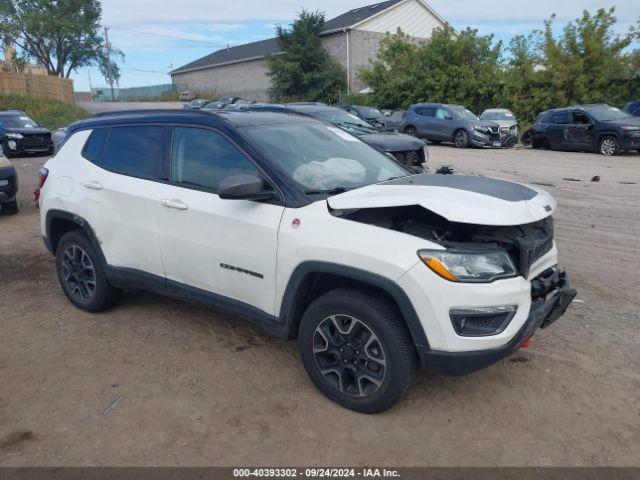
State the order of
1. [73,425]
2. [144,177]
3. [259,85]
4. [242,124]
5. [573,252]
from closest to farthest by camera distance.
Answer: [73,425] < [242,124] < [144,177] < [573,252] < [259,85]

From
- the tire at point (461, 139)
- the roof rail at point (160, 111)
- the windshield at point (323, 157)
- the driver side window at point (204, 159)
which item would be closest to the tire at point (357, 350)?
the windshield at point (323, 157)

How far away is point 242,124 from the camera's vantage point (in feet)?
12.9

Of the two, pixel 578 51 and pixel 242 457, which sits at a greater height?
pixel 578 51

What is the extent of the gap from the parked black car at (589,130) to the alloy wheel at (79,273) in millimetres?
17133

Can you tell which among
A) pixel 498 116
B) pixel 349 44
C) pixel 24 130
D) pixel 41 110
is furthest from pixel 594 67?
pixel 41 110

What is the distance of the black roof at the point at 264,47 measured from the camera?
40.9 metres

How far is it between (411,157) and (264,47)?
139ft

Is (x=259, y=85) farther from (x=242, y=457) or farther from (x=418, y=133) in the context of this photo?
(x=242, y=457)

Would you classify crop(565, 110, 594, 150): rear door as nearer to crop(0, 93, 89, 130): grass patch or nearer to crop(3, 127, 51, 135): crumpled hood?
crop(3, 127, 51, 135): crumpled hood

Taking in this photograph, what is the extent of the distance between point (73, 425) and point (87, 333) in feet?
4.58

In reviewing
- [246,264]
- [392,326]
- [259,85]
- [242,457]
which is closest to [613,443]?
[392,326]

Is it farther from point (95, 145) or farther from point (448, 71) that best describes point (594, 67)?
point (95, 145)

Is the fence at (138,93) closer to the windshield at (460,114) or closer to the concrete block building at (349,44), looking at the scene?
Result: the concrete block building at (349,44)

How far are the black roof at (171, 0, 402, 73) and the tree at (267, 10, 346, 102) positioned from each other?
1483mm
